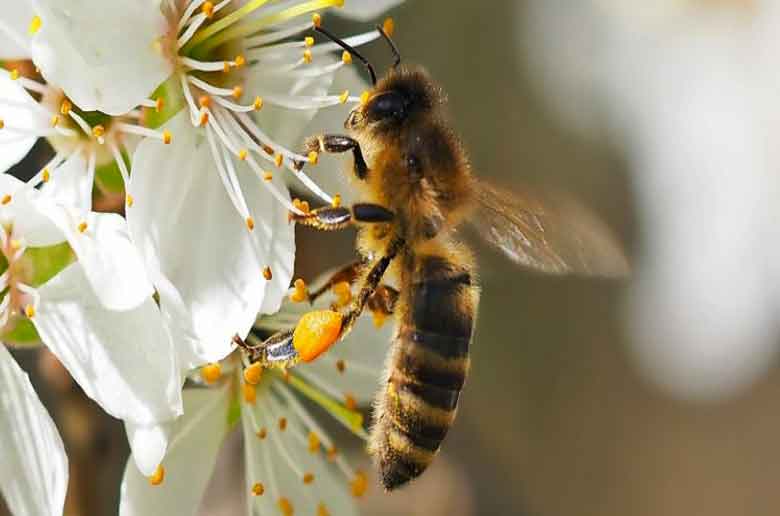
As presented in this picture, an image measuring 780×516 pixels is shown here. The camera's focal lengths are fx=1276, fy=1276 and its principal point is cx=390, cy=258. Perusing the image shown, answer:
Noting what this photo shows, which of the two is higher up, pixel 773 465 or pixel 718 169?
pixel 718 169

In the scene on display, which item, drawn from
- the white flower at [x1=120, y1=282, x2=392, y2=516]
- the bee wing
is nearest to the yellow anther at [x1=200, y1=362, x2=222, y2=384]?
the white flower at [x1=120, y1=282, x2=392, y2=516]

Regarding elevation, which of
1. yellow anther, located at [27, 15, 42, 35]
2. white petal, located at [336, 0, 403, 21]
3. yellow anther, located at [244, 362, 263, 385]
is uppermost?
yellow anther, located at [27, 15, 42, 35]

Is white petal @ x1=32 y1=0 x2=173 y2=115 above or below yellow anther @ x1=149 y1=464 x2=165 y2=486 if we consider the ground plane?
above

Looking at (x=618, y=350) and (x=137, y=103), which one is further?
(x=618, y=350)

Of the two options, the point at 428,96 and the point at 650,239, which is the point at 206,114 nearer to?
the point at 428,96

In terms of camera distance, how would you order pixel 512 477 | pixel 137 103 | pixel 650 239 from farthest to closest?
1. pixel 650 239
2. pixel 512 477
3. pixel 137 103

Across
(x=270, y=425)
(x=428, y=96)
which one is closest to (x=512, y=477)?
(x=270, y=425)

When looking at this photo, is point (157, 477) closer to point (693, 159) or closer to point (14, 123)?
point (14, 123)

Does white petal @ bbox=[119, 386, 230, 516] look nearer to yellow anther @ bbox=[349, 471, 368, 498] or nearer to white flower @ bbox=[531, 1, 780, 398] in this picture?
yellow anther @ bbox=[349, 471, 368, 498]
